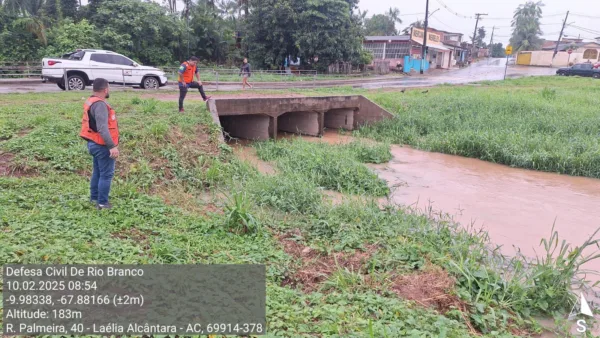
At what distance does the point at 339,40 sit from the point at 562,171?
2352 centimetres

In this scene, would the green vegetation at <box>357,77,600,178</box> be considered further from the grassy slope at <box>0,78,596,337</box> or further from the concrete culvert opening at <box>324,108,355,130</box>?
the grassy slope at <box>0,78,596,337</box>

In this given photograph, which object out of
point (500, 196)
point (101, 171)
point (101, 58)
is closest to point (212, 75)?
point (101, 58)

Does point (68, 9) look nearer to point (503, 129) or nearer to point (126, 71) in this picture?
point (126, 71)

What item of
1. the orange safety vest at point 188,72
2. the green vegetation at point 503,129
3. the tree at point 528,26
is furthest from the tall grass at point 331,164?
the tree at point 528,26

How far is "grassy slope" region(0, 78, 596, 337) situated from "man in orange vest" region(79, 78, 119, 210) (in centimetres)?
48

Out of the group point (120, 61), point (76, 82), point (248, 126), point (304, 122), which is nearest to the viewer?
point (248, 126)

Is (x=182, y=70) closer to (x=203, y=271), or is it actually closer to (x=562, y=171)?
(x=203, y=271)

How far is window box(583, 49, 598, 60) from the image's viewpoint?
61156mm

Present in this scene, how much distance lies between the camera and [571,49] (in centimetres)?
6309

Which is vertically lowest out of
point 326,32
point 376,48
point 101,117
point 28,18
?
point 101,117

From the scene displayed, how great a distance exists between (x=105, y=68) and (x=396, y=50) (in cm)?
3577

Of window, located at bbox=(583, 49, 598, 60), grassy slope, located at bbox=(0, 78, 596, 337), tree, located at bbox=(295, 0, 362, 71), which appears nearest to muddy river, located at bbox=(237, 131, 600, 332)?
grassy slope, located at bbox=(0, 78, 596, 337)

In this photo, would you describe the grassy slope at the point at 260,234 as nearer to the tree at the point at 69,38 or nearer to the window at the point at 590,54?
the tree at the point at 69,38

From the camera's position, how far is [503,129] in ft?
48.2
